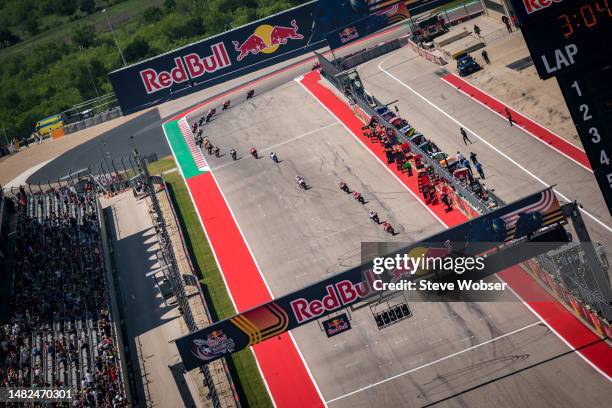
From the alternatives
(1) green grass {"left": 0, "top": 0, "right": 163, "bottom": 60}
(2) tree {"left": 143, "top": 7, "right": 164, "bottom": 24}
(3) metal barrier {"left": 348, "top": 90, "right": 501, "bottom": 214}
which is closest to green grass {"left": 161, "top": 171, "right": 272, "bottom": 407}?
(3) metal barrier {"left": 348, "top": 90, "right": 501, "bottom": 214}

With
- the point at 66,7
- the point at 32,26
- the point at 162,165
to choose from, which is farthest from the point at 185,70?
the point at 32,26

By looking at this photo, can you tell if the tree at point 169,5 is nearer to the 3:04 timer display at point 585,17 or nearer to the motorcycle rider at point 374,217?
the motorcycle rider at point 374,217

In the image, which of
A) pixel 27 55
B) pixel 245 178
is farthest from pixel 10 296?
pixel 27 55

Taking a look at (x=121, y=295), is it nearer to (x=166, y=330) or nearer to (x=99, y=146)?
(x=166, y=330)

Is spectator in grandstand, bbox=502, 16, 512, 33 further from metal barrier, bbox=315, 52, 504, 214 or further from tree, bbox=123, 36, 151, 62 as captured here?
tree, bbox=123, 36, 151, 62

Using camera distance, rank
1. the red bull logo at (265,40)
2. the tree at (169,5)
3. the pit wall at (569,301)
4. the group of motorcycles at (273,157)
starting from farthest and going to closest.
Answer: the tree at (169,5), the red bull logo at (265,40), the group of motorcycles at (273,157), the pit wall at (569,301)

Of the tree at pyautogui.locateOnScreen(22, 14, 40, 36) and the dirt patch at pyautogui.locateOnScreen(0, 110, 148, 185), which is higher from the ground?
the tree at pyautogui.locateOnScreen(22, 14, 40, 36)

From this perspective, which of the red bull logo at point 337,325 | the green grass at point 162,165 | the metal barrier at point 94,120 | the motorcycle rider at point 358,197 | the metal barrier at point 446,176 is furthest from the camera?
the metal barrier at point 94,120

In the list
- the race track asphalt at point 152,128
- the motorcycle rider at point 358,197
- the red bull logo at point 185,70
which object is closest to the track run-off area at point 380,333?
the motorcycle rider at point 358,197
